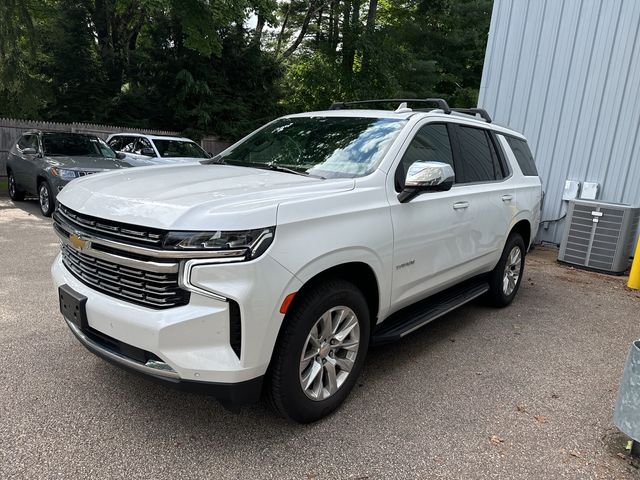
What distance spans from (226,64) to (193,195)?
20301mm

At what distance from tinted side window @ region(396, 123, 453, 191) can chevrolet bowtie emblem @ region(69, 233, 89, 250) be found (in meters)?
1.96

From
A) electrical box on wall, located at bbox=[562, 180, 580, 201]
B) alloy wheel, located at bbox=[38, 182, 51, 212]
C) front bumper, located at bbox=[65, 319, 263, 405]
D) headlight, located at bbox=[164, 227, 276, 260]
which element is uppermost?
headlight, located at bbox=[164, 227, 276, 260]

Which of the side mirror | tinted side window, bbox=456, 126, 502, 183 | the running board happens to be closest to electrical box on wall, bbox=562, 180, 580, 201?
tinted side window, bbox=456, 126, 502, 183

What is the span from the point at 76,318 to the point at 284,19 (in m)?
25.1

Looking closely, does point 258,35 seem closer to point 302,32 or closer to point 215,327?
point 302,32

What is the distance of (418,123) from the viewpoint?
362 centimetres

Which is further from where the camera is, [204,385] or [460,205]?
[460,205]

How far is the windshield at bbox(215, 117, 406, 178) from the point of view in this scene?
10.8 feet

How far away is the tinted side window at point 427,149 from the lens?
334 cm

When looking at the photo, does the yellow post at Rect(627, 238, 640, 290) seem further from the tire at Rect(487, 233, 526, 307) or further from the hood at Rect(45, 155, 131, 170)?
the hood at Rect(45, 155, 131, 170)

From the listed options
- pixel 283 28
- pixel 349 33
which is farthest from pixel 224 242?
pixel 283 28

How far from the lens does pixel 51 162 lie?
29.6ft

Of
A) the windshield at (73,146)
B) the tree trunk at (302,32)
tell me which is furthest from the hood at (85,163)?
the tree trunk at (302,32)

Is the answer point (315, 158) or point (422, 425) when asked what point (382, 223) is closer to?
point (315, 158)
